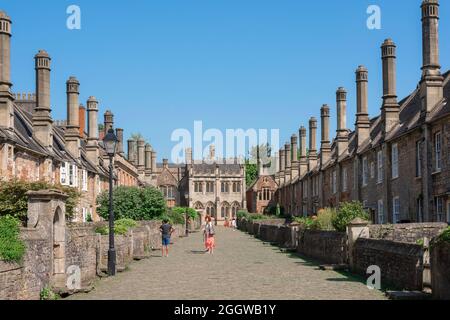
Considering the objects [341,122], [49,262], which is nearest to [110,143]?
[49,262]

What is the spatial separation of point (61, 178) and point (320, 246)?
22.9 metres

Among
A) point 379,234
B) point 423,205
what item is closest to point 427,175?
point 423,205

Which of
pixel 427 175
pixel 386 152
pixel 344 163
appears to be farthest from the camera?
pixel 344 163

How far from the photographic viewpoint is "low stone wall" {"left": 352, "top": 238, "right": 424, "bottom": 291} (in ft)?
48.9

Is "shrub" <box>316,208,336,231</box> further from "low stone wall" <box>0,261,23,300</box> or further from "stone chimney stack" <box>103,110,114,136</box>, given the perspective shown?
"stone chimney stack" <box>103,110,114,136</box>

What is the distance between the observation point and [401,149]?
33469mm

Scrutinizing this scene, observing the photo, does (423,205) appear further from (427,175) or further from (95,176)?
(95,176)

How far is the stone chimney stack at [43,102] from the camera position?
39.2 metres

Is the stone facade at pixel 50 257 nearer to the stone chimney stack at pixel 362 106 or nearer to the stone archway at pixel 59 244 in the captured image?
the stone archway at pixel 59 244

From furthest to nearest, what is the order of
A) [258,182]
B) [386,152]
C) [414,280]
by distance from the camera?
[258,182]
[386,152]
[414,280]

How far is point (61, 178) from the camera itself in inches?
1706

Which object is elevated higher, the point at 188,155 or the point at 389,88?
the point at 188,155

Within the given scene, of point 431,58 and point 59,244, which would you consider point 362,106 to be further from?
point 59,244

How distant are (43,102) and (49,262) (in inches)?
1044
